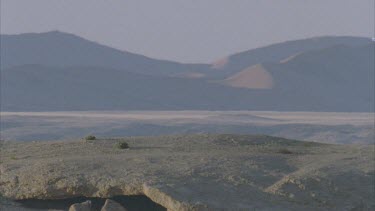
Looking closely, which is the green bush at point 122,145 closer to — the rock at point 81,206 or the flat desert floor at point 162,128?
the rock at point 81,206

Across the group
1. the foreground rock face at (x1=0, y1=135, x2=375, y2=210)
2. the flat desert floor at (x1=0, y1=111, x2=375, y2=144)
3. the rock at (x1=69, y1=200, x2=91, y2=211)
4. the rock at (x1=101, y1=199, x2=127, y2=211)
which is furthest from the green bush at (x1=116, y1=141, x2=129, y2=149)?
the flat desert floor at (x1=0, y1=111, x2=375, y2=144)

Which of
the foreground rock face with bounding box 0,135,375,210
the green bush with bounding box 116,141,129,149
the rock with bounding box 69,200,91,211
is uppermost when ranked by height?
the green bush with bounding box 116,141,129,149

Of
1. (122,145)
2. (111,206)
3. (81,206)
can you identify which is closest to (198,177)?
(111,206)

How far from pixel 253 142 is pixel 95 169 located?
34.2ft

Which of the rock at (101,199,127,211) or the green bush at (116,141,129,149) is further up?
the green bush at (116,141,129,149)

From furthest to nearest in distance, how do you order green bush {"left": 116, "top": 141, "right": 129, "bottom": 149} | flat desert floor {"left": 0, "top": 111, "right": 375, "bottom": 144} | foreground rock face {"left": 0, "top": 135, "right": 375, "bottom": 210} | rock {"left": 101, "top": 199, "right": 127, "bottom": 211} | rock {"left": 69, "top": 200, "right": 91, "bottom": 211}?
flat desert floor {"left": 0, "top": 111, "right": 375, "bottom": 144} < green bush {"left": 116, "top": 141, "right": 129, "bottom": 149} < foreground rock face {"left": 0, "top": 135, "right": 375, "bottom": 210} < rock {"left": 101, "top": 199, "right": 127, "bottom": 211} < rock {"left": 69, "top": 200, "right": 91, "bottom": 211}

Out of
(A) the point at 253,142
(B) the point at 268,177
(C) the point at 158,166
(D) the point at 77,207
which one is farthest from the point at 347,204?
(A) the point at 253,142

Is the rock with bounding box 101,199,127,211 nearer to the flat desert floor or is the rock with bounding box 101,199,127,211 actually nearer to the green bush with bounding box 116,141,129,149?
the green bush with bounding box 116,141,129,149

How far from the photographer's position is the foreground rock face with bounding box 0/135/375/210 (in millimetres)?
26328

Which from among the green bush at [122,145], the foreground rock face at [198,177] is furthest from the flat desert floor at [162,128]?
the foreground rock face at [198,177]

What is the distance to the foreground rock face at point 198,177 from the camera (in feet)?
86.4

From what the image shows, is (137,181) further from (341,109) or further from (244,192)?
(341,109)

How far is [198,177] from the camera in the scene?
2764 cm

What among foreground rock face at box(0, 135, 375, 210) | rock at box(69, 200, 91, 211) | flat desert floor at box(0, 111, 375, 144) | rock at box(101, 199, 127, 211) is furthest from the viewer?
flat desert floor at box(0, 111, 375, 144)
